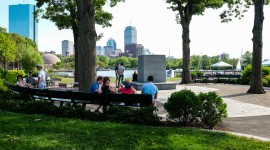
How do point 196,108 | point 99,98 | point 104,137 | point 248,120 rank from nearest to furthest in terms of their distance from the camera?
point 104,137
point 196,108
point 99,98
point 248,120

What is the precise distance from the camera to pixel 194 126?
8.33 metres

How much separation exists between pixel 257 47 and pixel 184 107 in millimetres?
13042

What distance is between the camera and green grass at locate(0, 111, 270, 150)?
20.0ft

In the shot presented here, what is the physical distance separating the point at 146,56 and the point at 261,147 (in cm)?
1619

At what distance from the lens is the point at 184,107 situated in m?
8.26

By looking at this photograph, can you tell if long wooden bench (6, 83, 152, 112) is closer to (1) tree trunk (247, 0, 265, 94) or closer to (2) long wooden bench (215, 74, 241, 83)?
(1) tree trunk (247, 0, 265, 94)

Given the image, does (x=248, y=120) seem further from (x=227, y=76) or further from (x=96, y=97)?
(x=227, y=76)

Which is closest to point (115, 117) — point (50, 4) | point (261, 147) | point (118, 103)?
point (118, 103)

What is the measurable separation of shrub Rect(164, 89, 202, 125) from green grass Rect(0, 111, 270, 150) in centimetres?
73

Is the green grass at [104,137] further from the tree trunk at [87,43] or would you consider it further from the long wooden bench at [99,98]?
the tree trunk at [87,43]

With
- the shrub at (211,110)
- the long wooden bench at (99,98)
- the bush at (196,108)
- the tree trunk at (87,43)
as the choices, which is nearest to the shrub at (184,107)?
the bush at (196,108)

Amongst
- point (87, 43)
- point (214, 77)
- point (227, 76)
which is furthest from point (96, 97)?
point (214, 77)

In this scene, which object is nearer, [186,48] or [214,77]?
[186,48]

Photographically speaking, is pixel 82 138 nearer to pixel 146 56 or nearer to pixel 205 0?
pixel 146 56
